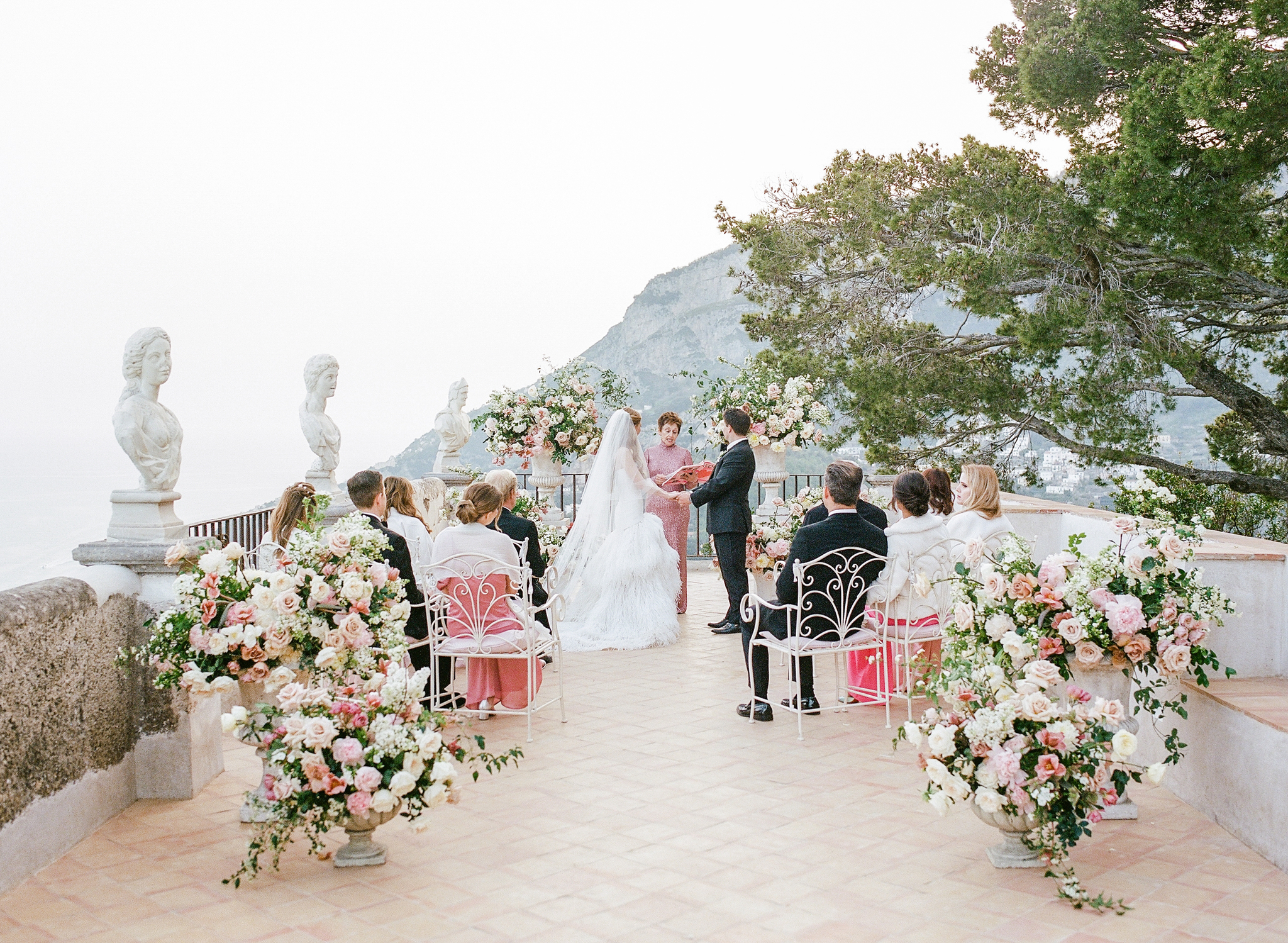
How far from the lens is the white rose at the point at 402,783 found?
11.0 feet

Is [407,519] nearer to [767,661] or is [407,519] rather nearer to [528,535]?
[528,535]

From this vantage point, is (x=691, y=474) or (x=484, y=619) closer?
(x=484, y=619)

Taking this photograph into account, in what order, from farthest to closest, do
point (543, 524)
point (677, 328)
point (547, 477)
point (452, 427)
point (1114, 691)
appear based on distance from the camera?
point (677, 328) → point (452, 427) → point (547, 477) → point (543, 524) → point (1114, 691)

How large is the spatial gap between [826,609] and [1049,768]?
7.45ft

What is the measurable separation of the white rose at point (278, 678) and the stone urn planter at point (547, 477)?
20.6 feet

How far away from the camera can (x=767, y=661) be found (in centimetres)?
568

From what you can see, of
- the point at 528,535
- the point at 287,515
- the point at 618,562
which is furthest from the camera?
the point at 618,562

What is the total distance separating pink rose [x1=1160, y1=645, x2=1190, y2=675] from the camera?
3.74 metres

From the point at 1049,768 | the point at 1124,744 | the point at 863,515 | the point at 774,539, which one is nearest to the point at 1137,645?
the point at 1124,744

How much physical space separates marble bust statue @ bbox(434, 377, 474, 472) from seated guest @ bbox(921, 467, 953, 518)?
579cm

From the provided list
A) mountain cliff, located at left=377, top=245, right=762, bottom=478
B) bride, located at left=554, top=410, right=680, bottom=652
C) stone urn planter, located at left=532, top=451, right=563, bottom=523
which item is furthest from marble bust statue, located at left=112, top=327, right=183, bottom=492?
mountain cliff, located at left=377, top=245, right=762, bottom=478

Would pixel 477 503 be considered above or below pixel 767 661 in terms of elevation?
above

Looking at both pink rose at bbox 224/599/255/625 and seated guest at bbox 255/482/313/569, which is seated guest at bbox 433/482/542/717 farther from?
pink rose at bbox 224/599/255/625

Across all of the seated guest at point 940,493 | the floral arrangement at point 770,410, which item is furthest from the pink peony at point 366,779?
the floral arrangement at point 770,410
